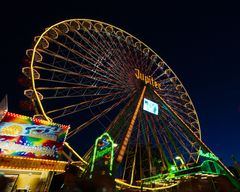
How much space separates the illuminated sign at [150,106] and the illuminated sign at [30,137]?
698 cm

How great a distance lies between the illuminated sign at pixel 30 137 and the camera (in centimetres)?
923

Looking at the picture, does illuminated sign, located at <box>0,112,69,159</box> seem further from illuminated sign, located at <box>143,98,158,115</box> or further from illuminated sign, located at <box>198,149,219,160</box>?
illuminated sign, located at <box>198,149,219,160</box>

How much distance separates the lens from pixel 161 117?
17.2 meters

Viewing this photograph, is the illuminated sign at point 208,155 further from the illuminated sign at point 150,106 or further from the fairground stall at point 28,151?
the fairground stall at point 28,151

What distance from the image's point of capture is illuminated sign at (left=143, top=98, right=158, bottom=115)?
51.9 ft

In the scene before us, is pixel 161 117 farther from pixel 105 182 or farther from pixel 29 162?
pixel 29 162

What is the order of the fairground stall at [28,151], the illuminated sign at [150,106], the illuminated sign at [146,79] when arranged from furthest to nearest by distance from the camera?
the illuminated sign at [146,79] → the illuminated sign at [150,106] → the fairground stall at [28,151]

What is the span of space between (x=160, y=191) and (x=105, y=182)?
8.82 m

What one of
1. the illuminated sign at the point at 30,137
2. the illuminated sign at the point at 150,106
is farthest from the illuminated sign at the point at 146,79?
the illuminated sign at the point at 30,137

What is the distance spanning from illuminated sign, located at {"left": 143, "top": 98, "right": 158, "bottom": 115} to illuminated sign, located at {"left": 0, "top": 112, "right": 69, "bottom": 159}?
275 inches

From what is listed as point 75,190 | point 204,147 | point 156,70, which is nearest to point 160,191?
point 204,147

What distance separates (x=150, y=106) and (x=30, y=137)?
9.35 meters

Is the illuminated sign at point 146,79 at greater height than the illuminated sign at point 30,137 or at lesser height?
greater

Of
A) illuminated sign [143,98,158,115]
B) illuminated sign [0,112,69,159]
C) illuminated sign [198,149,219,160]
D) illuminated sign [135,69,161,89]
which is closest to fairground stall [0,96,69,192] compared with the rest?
illuminated sign [0,112,69,159]
